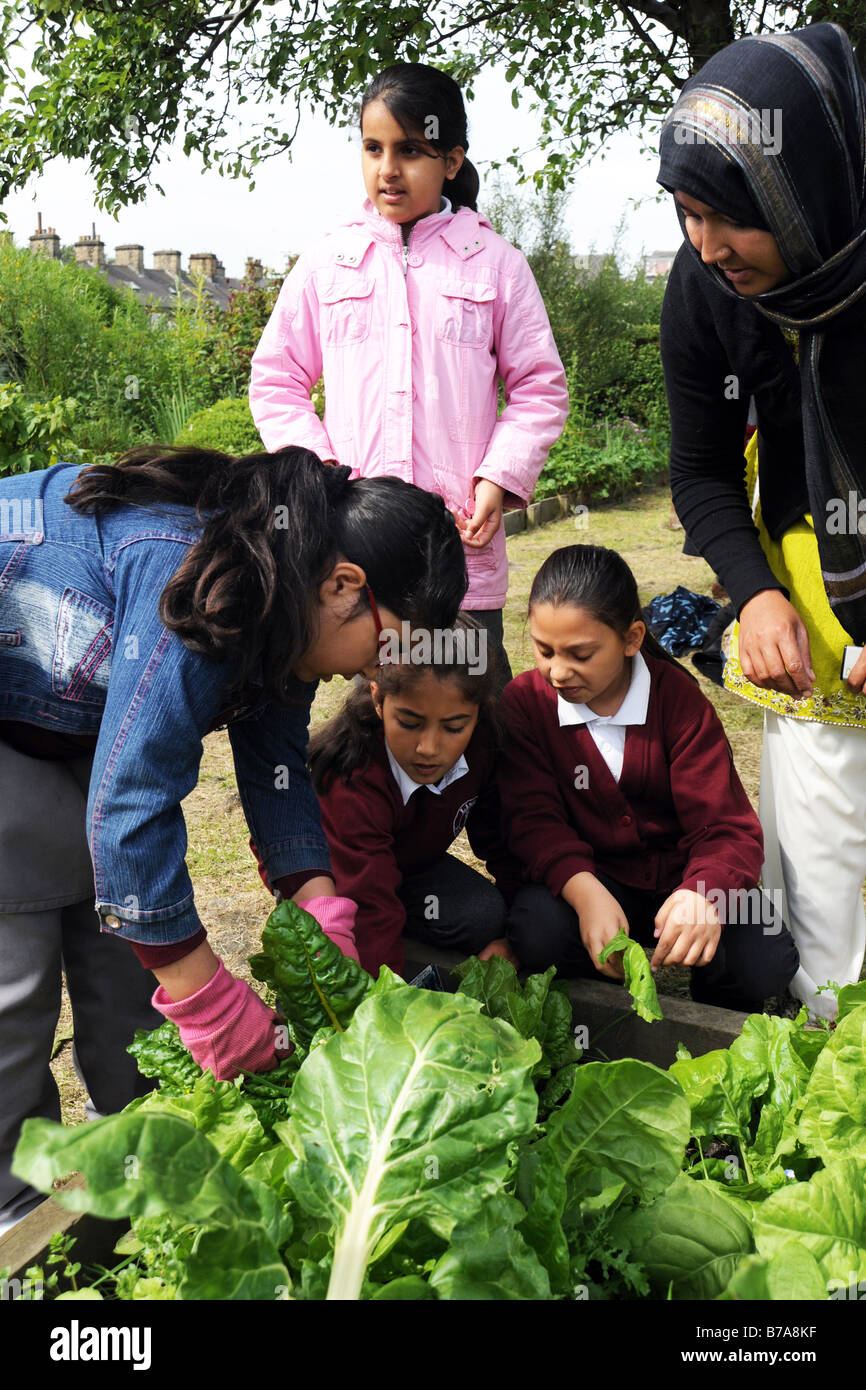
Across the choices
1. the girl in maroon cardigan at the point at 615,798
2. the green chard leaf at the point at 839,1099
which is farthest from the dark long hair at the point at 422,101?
the green chard leaf at the point at 839,1099

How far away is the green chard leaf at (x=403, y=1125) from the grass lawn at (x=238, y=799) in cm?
139

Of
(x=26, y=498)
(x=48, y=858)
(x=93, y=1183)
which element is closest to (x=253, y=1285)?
(x=93, y=1183)

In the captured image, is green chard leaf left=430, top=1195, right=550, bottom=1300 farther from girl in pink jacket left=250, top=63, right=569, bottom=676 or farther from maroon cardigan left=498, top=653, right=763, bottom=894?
girl in pink jacket left=250, top=63, right=569, bottom=676

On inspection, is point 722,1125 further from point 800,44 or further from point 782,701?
point 800,44

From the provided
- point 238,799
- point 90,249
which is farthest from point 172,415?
point 90,249

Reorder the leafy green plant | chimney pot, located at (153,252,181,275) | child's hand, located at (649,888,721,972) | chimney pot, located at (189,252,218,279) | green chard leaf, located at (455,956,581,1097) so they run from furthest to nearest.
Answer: chimney pot, located at (153,252,181,275), chimney pot, located at (189,252,218,279), the leafy green plant, child's hand, located at (649,888,721,972), green chard leaf, located at (455,956,581,1097)

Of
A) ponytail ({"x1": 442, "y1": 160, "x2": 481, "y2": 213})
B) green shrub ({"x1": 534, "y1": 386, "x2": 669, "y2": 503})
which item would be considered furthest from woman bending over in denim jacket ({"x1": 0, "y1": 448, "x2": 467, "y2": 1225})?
green shrub ({"x1": 534, "y1": 386, "x2": 669, "y2": 503})

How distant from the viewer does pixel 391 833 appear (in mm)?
2410

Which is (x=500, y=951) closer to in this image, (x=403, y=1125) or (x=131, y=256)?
(x=403, y=1125)

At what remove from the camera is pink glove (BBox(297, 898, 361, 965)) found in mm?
1862

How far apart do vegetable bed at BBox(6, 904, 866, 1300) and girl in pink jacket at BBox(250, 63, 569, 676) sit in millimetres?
1486

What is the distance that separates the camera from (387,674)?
2.20 metres

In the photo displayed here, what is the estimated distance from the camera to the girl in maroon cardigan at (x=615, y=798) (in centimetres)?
225

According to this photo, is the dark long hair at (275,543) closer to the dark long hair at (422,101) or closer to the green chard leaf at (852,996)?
the green chard leaf at (852,996)
